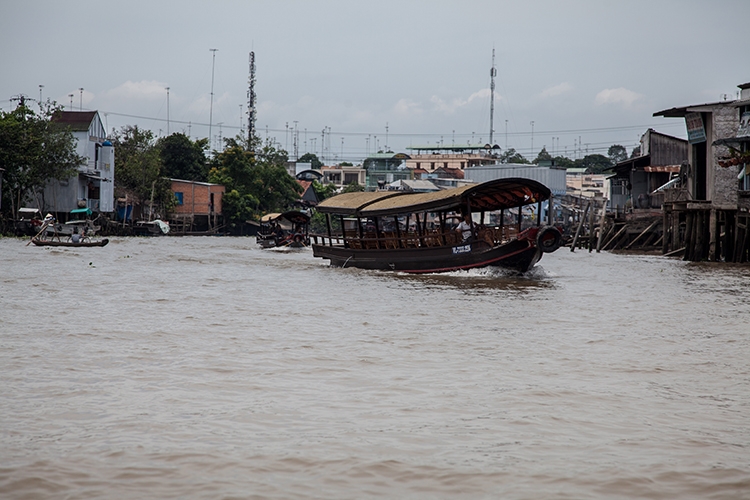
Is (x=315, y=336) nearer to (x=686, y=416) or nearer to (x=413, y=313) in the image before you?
(x=413, y=313)

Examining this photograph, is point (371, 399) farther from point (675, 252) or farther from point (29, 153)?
point (29, 153)

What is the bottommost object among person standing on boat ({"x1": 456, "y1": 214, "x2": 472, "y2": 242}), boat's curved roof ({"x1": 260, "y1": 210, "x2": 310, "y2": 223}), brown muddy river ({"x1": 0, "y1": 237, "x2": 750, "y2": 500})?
brown muddy river ({"x1": 0, "y1": 237, "x2": 750, "y2": 500})

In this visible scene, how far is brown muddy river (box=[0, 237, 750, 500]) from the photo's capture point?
427cm

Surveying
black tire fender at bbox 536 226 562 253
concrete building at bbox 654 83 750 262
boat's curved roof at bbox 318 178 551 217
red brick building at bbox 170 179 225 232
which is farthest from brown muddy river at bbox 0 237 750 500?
red brick building at bbox 170 179 225 232

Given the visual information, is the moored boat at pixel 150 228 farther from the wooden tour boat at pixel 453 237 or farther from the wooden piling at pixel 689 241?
the wooden piling at pixel 689 241

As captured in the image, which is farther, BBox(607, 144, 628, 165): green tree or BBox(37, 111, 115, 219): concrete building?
BBox(607, 144, 628, 165): green tree

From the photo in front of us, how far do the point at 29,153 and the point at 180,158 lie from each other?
2234 centimetres

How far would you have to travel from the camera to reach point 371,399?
6059mm

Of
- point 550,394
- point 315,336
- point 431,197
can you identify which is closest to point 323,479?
point 550,394

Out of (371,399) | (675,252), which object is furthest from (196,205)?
(371,399)

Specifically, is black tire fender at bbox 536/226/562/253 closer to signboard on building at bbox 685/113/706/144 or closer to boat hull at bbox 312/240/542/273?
boat hull at bbox 312/240/542/273

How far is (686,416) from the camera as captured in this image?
18.6 ft

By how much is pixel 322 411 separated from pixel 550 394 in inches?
74.0

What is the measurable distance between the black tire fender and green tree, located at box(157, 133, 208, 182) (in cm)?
4809
